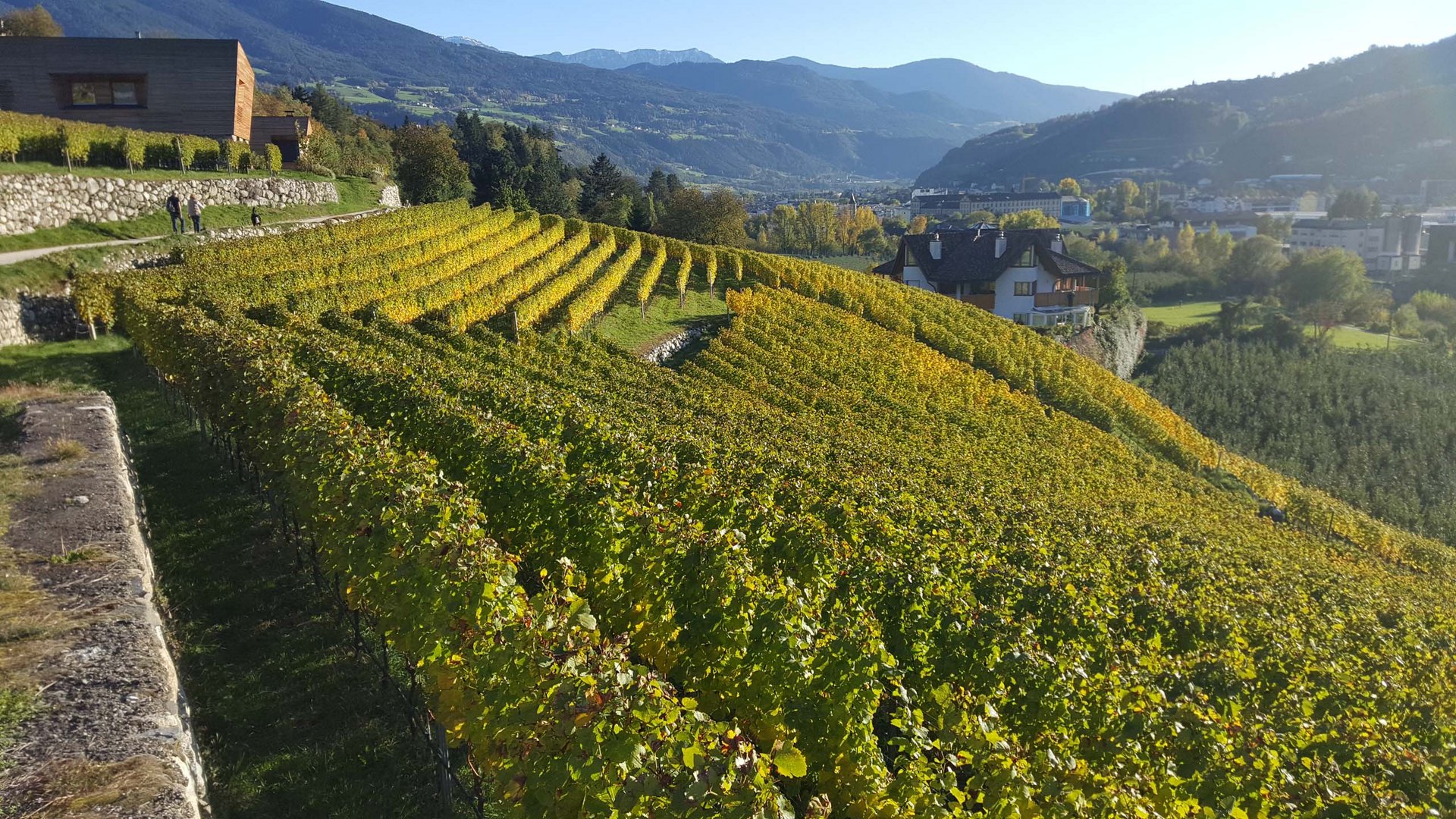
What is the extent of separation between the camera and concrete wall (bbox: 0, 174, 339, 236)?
25562 mm

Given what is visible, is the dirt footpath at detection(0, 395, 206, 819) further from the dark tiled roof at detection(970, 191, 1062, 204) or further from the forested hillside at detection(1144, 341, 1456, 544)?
the dark tiled roof at detection(970, 191, 1062, 204)

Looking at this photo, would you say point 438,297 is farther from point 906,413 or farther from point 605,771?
point 605,771

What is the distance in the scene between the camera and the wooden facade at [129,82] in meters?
39.0

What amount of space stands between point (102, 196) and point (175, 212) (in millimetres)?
2186

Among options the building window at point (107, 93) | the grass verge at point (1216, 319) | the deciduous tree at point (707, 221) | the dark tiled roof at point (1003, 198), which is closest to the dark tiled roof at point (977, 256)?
the deciduous tree at point (707, 221)

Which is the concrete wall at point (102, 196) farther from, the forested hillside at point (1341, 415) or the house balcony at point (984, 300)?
the forested hillside at point (1341, 415)

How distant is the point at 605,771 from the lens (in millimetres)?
5117

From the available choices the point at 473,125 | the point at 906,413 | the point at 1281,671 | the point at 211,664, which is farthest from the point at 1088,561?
the point at 473,125

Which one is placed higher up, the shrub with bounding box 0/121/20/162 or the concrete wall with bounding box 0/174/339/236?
the shrub with bounding box 0/121/20/162

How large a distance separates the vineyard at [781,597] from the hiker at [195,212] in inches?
283

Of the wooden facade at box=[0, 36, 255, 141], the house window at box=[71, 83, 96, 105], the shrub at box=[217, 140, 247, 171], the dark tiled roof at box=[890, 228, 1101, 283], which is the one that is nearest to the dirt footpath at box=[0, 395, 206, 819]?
the shrub at box=[217, 140, 247, 171]

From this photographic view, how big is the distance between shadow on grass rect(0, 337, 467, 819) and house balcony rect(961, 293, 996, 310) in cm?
5663

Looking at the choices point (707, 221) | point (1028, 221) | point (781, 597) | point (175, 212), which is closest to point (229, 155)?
point (175, 212)

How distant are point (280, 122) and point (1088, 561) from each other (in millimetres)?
47850
